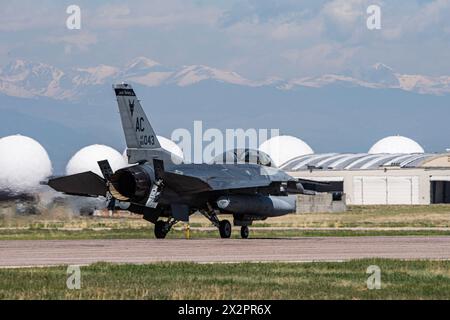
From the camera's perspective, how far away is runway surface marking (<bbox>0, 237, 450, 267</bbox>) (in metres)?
33.0

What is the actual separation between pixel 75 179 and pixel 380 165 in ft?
275

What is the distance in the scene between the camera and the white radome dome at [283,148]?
147500mm

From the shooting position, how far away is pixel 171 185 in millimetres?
46562

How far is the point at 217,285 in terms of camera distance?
79.6 feet

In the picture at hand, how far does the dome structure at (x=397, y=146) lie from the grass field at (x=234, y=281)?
4778 inches

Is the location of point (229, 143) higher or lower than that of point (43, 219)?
higher

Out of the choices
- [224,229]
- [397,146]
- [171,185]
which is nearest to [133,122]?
[171,185]

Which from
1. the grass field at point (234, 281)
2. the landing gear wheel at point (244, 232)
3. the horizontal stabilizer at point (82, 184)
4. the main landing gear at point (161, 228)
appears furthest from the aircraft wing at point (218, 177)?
the grass field at point (234, 281)

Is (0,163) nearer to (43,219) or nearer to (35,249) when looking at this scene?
(43,219)

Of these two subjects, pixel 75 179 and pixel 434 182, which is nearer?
pixel 75 179

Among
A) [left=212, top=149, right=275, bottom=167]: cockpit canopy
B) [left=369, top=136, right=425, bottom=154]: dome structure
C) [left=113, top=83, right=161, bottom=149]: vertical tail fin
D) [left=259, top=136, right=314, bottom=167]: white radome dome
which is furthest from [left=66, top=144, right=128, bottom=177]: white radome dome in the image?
[left=369, top=136, right=425, bottom=154]: dome structure

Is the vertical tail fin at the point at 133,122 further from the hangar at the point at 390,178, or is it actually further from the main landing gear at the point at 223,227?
the hangar at the point at 390,178

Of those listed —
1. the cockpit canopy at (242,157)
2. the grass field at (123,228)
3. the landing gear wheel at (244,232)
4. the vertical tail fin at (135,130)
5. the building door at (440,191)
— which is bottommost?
the grass field at (123,228)
